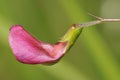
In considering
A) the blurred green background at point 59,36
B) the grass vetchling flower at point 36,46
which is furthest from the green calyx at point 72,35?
the blurred green background at point 59,36

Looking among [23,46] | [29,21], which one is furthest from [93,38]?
[23,46]

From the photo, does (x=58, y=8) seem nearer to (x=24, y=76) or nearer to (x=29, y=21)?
(x=29, y=21)

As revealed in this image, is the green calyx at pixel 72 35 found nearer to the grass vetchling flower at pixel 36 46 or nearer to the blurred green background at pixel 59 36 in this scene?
the grass vetchling flower at pixel 36 46

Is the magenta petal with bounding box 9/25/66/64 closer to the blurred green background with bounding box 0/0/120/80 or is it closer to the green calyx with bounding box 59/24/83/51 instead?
the green calyx with bounding box 59/24/83/51

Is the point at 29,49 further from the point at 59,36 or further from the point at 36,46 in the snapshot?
the point at 59,36

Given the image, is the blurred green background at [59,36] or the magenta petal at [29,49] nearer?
the magenta petal at [29,49]

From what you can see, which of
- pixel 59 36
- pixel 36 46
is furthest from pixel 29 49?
pixel 59 36
